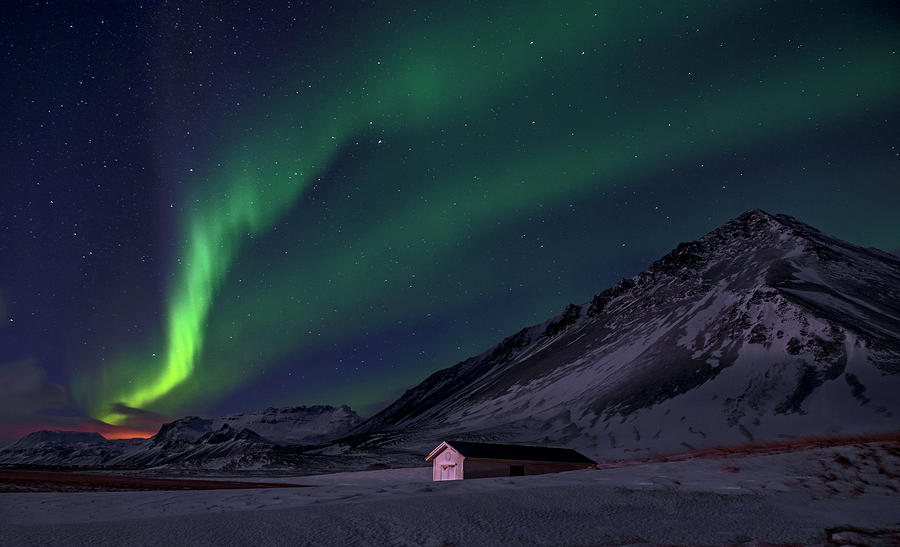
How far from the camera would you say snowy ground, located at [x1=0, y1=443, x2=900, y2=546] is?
5.83m

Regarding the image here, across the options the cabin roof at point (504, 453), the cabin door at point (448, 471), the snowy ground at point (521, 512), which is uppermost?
the snowy ground at point (521, 512)

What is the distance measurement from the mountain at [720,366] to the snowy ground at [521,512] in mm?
88745

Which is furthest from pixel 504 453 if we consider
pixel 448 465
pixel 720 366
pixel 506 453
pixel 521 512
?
pixel 720 366

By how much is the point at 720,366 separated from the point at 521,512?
12548cm

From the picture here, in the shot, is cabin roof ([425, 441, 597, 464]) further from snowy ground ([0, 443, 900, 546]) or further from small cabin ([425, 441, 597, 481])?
snowy ground ([0, 443, 900, 546])

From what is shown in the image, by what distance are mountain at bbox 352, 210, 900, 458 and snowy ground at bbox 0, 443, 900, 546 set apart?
88745 mm

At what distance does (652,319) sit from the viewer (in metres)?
163

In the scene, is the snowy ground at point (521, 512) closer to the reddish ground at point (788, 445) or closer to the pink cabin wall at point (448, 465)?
the reddish ground at point (788, 445)

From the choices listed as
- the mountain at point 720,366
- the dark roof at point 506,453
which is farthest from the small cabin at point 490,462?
the mountain at point 720,366

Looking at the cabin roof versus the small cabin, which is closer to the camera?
the small cabin

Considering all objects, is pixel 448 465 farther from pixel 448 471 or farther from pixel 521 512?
pixel 521 512

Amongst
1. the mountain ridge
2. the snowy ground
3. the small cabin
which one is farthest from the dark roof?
the mountain ridge

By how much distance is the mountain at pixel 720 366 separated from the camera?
92.5m

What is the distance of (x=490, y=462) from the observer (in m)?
44.1
